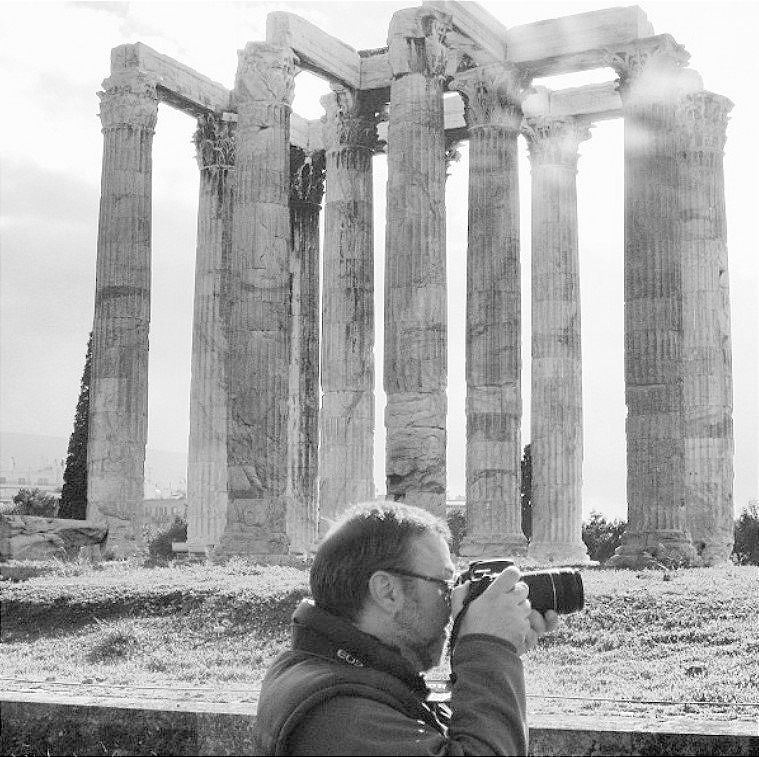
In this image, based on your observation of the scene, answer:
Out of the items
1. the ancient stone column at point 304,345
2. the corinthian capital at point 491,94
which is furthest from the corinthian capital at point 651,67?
the ancient stone column at point 304,345

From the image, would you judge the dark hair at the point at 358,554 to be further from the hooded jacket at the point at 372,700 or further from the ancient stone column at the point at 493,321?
the ancient stone column at the point at 493,321

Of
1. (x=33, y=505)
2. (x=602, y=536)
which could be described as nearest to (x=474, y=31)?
(x=602, y=536)

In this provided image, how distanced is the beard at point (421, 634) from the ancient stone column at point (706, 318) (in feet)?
107

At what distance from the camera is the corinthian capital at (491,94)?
3428 cm

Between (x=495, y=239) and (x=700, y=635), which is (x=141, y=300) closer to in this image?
(x=495, y=239)

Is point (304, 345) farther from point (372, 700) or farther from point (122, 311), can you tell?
point (372, 700)

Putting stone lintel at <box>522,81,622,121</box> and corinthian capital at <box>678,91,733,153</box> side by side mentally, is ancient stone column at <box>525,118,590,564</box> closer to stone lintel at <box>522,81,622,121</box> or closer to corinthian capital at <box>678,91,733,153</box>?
stone lintel at <box>522,81,622,121</box>

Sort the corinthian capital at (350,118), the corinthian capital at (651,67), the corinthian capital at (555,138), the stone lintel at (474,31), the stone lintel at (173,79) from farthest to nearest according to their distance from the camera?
the corinthian capital at (555,138), the corinthian capital at (350,118), the stone lintel at (173,79), the stone lintel at (474,31), the corinthian capital at (651,67)

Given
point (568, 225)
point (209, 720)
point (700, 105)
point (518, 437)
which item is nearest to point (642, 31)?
point (700, 105)

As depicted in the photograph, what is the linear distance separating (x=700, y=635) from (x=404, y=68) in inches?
680

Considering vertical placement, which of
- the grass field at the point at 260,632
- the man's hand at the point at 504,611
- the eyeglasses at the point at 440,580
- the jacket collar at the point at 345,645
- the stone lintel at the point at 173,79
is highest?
the stone lintel at the point at 173,79

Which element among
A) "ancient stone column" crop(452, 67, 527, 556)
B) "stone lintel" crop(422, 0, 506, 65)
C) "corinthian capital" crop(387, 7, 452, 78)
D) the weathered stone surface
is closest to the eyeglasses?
the weathered stone surface

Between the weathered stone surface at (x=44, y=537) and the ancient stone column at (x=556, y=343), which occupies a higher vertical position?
the ancient stone column at (x=556, y=343)

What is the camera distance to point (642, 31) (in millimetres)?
33156
